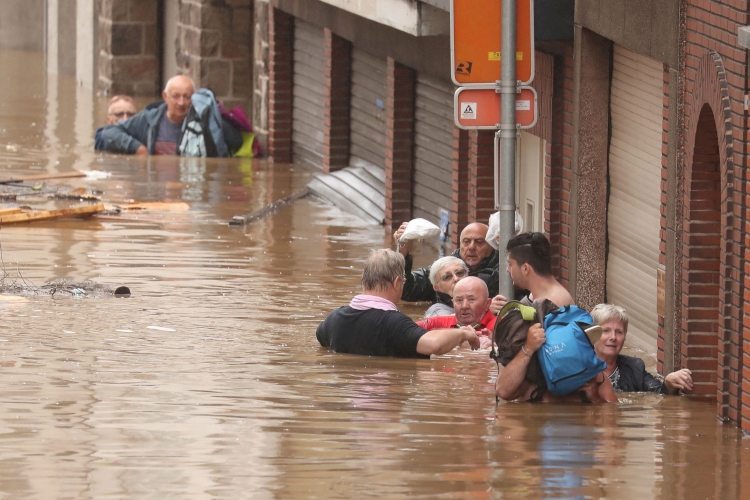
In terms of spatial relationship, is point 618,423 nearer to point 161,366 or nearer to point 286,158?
point 161,366

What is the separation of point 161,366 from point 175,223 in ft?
23.2

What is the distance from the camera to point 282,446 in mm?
6945

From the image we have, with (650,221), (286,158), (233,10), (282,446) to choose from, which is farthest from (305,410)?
(233,10)

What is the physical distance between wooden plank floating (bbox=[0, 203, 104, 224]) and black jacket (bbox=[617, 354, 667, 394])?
8197 millimetres

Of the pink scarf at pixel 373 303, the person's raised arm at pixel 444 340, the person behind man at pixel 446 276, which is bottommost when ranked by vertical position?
the person's raised arm at pixel 444 340

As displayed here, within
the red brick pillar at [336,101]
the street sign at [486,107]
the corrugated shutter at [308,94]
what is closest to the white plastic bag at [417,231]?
the street sign at [486,107]

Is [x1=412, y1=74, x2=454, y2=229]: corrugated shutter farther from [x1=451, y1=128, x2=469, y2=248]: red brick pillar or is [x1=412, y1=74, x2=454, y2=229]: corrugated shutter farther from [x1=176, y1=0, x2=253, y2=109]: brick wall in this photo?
[x1=176, y1=0, x2=253, y2=109]: brick wall

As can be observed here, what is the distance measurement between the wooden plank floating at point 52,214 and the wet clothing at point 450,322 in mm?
6465

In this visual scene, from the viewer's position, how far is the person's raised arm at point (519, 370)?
7641 millimetres

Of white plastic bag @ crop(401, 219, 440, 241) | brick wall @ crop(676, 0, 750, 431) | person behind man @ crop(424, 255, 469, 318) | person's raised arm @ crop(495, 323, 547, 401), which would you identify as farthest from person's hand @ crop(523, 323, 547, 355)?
white plastic bag @ crop(401, 219, 440, 241)

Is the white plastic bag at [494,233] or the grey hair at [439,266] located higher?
the white plastic bag at [494,233]

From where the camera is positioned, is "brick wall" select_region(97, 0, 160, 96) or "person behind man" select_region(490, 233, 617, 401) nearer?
"person behind man" select_region(490, 233, 617, 401)

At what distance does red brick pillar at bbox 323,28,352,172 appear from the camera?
18719 millimetres

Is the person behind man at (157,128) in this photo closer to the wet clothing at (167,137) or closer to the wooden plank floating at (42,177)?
the wet clothing at (167,137)
